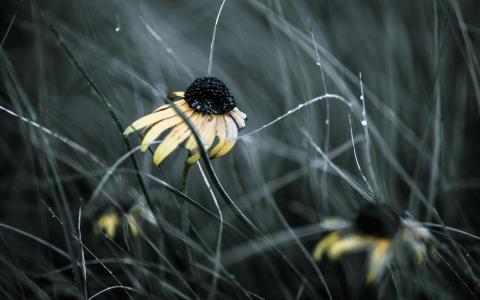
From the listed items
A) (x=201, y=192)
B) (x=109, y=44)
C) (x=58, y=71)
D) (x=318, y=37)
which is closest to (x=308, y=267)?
(x=201, y=192)

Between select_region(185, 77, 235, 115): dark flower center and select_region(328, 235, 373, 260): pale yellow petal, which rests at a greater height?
select_region(185, 77, 235, 115): dark flower center

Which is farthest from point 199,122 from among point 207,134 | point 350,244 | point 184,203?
point 350,244

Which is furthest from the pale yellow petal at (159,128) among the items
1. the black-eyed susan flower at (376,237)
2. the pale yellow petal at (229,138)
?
the black-eyed susan flower at (376,237)

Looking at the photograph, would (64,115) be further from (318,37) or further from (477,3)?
(477,3)

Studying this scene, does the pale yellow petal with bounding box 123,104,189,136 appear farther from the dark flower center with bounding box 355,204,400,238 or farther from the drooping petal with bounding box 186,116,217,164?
the dark flower center with bounding box 355,204,400,238

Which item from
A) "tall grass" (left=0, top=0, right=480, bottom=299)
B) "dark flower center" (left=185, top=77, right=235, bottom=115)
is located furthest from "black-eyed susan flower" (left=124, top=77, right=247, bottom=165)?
"tall grass" (left=0, top=0, right=480, bottom=299)

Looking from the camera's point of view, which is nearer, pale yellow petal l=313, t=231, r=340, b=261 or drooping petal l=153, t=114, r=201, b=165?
drooping petal l=153, t=114, r=201, b=165
